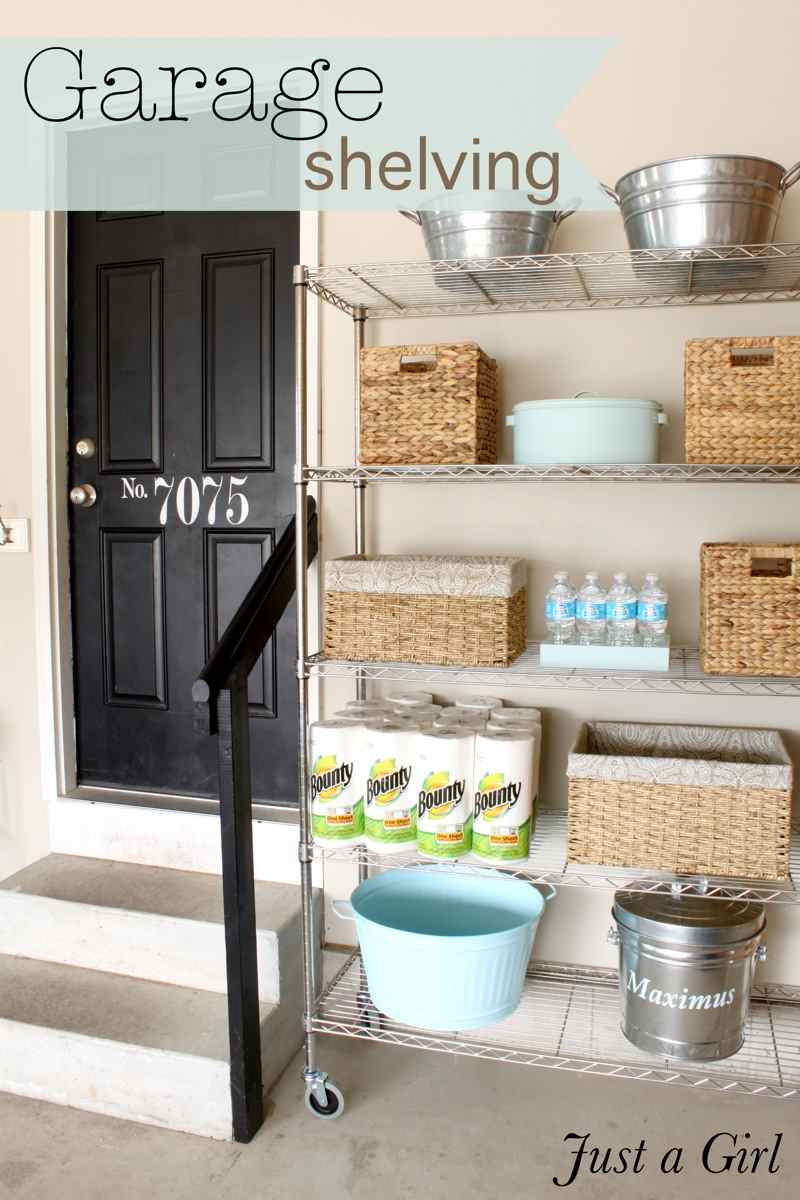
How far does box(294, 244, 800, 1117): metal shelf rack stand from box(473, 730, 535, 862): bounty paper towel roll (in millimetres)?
69

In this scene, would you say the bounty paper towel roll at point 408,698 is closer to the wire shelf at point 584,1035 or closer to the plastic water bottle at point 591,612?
the plastic water bottle at point 591,612

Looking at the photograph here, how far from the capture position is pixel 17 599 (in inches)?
115

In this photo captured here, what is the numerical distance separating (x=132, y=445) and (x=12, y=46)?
1.15 metres

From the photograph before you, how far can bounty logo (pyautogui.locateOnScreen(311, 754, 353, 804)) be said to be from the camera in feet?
7.09

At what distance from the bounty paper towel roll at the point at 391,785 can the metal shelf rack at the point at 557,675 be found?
7 cm

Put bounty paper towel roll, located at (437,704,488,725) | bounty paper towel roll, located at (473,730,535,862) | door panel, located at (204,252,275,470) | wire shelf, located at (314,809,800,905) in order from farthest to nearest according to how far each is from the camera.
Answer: door panel, located at (204,252,275,470)
bounty paper towel roll, located at (437,704,488,725)
bounty paper towel roll, located at (473,730,535,862)
wire shelf, located at (314,809,800,905)

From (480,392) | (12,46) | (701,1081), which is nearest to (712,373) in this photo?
(480,392)

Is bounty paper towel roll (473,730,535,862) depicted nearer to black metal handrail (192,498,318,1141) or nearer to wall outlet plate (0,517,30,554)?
black metal handrail (192,498,318,1141)

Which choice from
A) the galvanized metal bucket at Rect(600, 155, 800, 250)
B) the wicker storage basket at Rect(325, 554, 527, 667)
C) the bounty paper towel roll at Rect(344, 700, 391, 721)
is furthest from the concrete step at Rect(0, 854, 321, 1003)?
the galvanized metal bucket at Rect(600, 155, 800, 250)

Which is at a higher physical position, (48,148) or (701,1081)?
(48,148)

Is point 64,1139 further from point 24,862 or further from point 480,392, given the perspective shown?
point 480,392

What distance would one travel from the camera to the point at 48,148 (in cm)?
282

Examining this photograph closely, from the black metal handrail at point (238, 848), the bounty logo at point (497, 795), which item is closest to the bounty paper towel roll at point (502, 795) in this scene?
the bounty logo at point (497, 795)

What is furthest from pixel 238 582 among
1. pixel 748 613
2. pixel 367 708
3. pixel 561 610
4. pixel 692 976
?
pixel 692 976
